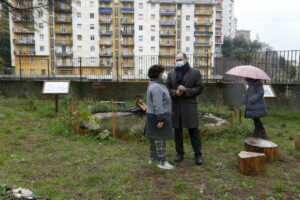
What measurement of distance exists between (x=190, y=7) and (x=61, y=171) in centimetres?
5325

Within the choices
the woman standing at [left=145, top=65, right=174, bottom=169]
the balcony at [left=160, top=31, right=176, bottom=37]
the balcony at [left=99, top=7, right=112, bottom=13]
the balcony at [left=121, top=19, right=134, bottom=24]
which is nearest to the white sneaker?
the woman standing at [left=145, top=65, right=174, bottom=169]

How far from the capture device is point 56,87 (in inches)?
→ 330

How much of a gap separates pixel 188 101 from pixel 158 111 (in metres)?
0.64

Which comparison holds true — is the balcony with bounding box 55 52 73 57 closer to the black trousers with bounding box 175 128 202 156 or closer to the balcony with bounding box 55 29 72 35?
the balcony with bounding box 55 29 72 35

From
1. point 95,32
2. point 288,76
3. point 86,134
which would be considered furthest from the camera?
point 95,32

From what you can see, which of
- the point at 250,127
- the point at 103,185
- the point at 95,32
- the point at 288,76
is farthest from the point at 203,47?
the point at 103,185

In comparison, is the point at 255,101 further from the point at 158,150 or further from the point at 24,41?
the point at 24,41

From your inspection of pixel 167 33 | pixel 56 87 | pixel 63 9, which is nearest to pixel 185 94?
pixel 63 9

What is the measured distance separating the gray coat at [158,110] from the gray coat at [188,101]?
10.5 inches

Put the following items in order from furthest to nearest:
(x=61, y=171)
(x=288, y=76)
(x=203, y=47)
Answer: (x=203, y=47) → (x=288, y=76) → (x=61, y=171)

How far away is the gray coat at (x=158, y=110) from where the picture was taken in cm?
360

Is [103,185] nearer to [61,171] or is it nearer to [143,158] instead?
[61,171]

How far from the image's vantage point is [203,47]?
5384cm

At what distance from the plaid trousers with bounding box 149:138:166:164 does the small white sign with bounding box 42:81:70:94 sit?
516cm
